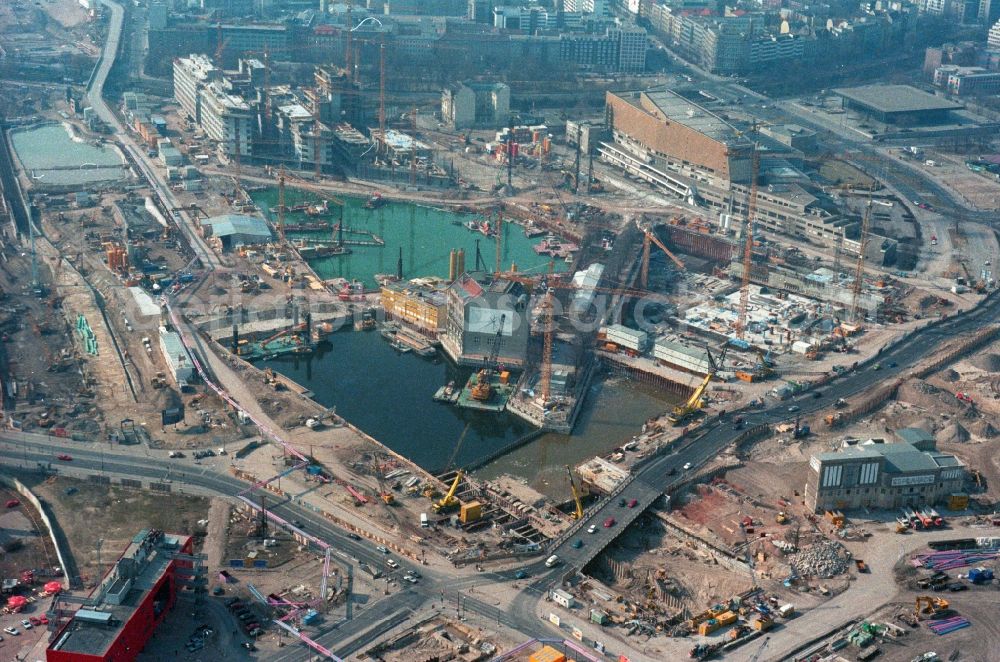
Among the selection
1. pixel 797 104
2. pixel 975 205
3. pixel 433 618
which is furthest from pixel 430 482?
pixel 797 104

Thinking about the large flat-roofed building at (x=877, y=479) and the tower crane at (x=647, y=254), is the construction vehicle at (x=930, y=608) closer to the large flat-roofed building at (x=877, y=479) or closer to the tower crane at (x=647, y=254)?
the large flat-roofed building at (x=877, y=479)

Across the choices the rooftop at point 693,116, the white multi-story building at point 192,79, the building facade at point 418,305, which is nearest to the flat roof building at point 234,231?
the building facade at point 418,305

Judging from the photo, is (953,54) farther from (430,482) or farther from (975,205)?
(430,482)

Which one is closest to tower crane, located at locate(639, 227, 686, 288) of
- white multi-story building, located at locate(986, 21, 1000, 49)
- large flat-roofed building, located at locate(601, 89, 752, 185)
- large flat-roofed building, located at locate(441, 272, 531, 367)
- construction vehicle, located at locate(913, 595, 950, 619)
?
large flat-roofed building, located at locate(601, 89, 752, 185)

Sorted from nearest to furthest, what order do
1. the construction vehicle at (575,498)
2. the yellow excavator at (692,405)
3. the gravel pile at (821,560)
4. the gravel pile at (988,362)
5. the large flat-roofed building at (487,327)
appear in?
the gravel pile at (821,560)
the construction vehicle at (575,498)
the yellow excavator at (692,405)
the large flat-roofed building at (487,327)
the gravel pile at (988,362)

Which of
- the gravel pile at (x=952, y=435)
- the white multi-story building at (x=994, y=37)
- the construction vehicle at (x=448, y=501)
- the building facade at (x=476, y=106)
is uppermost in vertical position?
the white multi-story building at (x=994, y=37)

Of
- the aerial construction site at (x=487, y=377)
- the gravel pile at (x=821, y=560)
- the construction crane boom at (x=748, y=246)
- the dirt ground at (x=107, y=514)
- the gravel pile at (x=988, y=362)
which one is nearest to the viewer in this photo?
the aerial construction site at (x=487, y=377)

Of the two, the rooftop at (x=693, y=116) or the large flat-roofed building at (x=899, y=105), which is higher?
the rooftop at (x=693, y=116)
